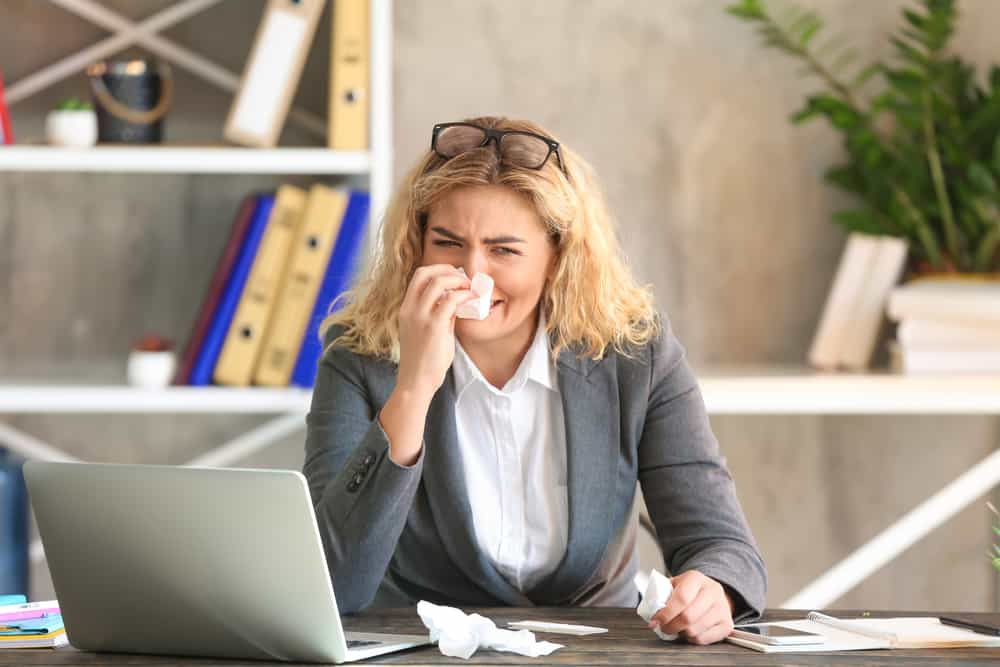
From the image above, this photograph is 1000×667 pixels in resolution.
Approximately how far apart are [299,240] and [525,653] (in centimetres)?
118

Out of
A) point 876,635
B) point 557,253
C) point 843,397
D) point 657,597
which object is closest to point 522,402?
point 557,253

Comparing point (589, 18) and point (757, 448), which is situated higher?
point (589, 18)

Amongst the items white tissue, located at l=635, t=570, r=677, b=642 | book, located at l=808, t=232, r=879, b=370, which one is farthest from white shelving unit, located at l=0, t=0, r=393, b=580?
white tissue, located at l=635, t=570, r=677, b=642

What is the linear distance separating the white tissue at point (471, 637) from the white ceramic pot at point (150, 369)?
1.13 metres

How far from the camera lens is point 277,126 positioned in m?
2.14

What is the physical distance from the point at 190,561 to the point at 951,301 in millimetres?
1555

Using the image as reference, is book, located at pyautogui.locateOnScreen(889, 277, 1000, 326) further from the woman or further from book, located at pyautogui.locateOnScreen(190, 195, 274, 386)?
book, located at pyautogui.locateOnScreen(190, 195, 274, 386)

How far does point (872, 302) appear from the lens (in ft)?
7.72

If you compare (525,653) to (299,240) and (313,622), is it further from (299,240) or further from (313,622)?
(299,240)

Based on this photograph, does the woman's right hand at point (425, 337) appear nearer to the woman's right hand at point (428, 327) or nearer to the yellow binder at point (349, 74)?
the woman's right hand at point (428, 327)

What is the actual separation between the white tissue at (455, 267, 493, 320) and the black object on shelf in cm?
113

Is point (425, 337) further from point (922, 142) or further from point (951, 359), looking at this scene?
point (922, 142)

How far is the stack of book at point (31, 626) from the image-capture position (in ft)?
3.77

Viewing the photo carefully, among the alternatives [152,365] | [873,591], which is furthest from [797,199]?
[152,365]
